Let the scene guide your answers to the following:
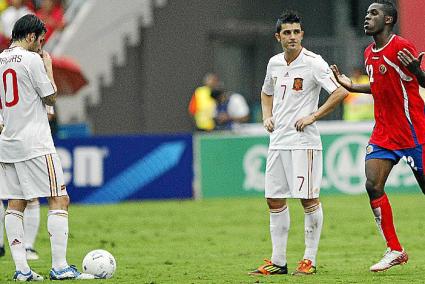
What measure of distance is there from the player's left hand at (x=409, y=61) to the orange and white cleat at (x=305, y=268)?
205cm

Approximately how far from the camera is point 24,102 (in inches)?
428

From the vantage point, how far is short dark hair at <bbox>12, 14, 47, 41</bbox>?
1080 cm

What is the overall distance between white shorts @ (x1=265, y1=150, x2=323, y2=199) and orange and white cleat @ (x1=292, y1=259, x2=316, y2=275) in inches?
24.6

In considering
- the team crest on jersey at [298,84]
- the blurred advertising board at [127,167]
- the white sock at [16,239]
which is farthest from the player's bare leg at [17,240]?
the blurred advertising board at [127,167]

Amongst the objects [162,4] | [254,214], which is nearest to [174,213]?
[254,214]

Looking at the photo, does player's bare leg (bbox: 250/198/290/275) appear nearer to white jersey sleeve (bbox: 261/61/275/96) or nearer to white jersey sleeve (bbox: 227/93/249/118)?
white jersey sleeve (bbox: 261/61/275/96)

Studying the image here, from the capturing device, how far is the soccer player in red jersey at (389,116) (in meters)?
11.1

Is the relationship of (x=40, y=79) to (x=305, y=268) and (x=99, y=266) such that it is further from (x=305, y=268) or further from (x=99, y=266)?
(x=305, y=268)

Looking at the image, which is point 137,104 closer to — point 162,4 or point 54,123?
point 162,4

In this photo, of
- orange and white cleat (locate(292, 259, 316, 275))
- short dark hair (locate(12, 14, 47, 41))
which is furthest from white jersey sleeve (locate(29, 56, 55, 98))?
orange and white cleat (locate(292, 259, 316, 275))

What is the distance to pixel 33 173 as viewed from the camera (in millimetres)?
10875

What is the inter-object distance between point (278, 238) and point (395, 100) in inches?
67.6

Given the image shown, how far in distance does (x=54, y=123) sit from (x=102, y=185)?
10.3 feet

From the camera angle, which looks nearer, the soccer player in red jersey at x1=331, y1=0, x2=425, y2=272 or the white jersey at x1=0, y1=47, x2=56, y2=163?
the white jersey at x1=0, y1=47, x2=56, y2=163
